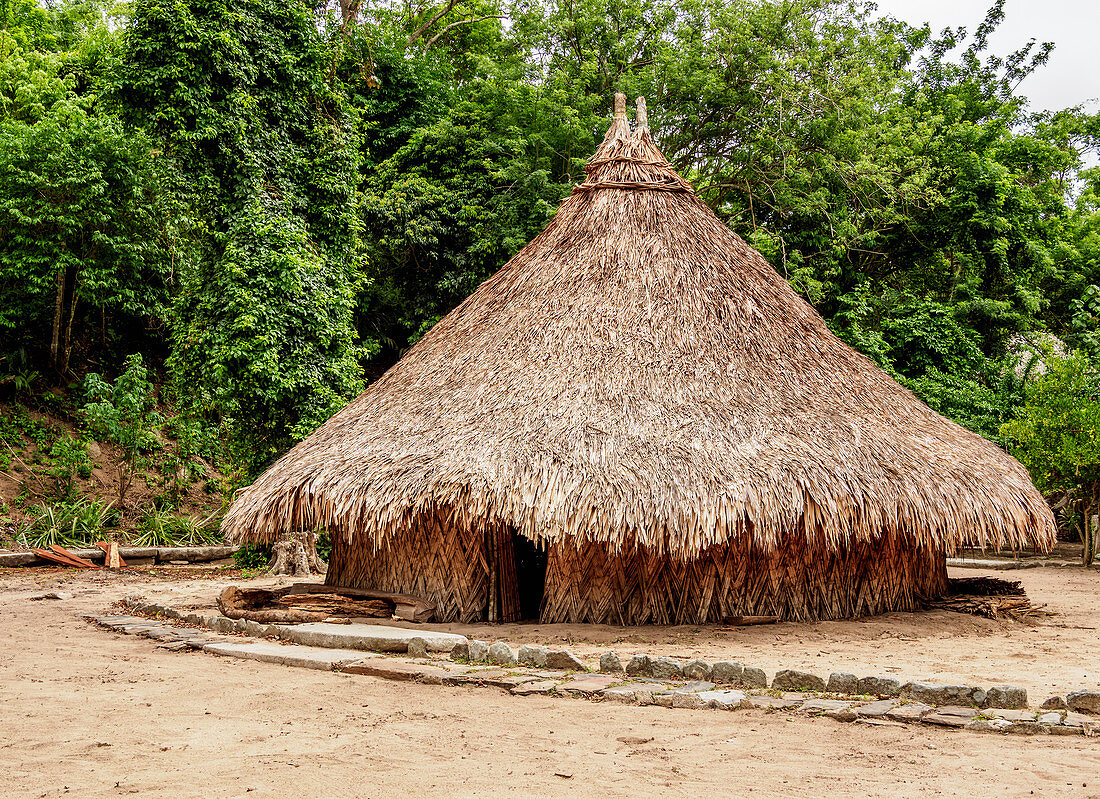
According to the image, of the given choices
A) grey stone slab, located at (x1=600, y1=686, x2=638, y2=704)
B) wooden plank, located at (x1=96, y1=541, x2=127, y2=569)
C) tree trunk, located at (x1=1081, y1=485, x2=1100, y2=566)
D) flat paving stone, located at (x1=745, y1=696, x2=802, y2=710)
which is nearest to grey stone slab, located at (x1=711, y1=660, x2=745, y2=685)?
flat paving stone, located at (x1=745, y1=696, x2=802, y2=710)

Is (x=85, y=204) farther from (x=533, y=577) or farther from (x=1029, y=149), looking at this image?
(x=1029, y=149)

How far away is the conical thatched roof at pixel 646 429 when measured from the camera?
8445 millimetres

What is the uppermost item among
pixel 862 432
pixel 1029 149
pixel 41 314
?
pixel 1029 149

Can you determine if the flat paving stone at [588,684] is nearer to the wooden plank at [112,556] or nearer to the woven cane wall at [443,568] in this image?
the woven cane wall at [443,568]

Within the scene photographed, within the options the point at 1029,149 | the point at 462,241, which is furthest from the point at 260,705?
the point at 1029,149

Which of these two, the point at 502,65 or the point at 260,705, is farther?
the point at 502,65

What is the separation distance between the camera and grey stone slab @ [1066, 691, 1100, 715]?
18.2 ft

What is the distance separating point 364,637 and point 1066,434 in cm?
1317

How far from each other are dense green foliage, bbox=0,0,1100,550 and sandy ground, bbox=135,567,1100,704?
7.20 m

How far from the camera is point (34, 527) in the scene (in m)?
17.6

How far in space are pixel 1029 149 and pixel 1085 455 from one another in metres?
11.1

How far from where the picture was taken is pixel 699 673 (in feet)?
21.8

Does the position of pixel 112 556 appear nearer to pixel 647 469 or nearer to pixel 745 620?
pixel 647 469

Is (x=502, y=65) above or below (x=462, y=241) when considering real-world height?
above
